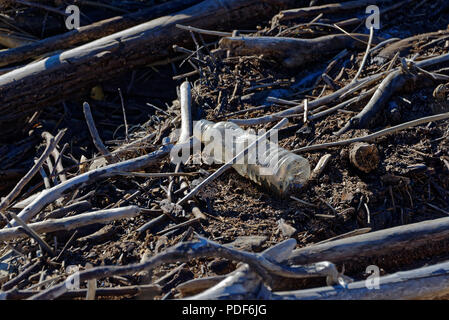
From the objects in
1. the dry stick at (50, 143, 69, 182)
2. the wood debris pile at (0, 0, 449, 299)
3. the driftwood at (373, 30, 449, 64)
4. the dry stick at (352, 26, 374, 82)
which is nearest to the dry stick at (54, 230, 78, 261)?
the wood debris pile at (0, 0, 449, 299)

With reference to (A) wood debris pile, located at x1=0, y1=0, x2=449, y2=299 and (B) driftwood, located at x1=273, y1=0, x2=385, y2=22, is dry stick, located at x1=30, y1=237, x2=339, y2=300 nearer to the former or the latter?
(A) wood debris pile, located at x1=0, y1=0, x2=449, y2=299

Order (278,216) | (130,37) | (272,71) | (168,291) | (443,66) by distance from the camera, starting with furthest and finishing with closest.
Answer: (130,37), (272,71), (443,66), (278,216), (168,291)

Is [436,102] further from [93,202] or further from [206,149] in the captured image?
[93,202]

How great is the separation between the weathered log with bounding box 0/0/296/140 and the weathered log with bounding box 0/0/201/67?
0.20 metres

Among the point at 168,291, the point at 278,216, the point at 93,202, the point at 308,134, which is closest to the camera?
the point at 168,291

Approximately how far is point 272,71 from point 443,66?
1321mm

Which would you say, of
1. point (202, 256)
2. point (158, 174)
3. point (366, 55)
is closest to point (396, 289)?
point (202, 256)

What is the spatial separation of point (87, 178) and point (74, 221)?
1.35ft

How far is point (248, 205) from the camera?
3.05 m

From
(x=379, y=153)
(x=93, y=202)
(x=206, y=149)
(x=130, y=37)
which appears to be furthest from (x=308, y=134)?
(x=130, y=37)

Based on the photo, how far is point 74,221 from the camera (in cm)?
286

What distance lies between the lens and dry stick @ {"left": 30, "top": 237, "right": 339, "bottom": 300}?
2148 millimetres

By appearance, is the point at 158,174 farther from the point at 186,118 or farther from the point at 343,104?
the point at 343,104

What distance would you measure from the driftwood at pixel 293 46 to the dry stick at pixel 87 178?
1.25 meters
